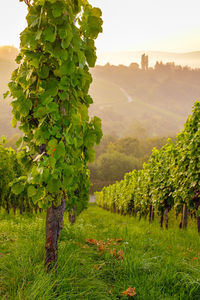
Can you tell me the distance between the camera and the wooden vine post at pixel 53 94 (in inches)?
98.0

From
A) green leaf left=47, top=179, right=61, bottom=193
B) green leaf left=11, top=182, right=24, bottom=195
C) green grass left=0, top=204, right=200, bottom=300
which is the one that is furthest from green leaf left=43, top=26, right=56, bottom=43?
green grass left=0, top=204, right=200, bottom=300

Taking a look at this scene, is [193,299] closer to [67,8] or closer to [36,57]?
[36,57]

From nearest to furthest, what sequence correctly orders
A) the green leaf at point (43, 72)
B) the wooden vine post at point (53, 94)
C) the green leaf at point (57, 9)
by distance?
the green leaf at point (57, 9)
the wooden vine post at point (53, 94)
the green leaf at point (43, 72)

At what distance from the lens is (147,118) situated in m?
150

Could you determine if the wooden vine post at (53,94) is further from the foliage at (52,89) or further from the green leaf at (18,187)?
the green leaf at (18,187)

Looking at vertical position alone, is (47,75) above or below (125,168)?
above

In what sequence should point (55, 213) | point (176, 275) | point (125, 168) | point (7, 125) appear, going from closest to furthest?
point (55, 213), point (176, 275), point (125, 168), point (7, 125)

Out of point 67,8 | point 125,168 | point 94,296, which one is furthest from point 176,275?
point 125,168

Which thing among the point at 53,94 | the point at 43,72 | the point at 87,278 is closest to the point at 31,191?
the point at 53,94

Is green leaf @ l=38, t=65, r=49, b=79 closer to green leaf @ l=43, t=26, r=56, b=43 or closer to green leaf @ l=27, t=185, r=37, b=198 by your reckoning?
green leaf @ l=43, t=26, r=56, b=43

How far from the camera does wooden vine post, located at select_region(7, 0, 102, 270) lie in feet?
8.17

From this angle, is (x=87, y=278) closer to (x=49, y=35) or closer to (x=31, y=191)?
(x=31, y=191)

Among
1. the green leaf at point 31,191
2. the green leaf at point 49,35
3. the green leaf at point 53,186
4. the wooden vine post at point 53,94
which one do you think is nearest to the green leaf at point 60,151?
the wooden vine post at point 53,94

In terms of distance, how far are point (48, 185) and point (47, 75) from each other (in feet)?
4.18
